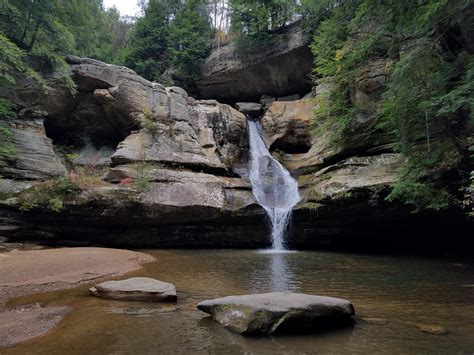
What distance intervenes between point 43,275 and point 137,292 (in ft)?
11.4

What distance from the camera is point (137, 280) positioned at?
6.81 meters

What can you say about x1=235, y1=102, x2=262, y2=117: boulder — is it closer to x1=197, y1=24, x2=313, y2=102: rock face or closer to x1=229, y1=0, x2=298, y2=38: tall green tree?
x1=197, y1=24, x2=313, y2=102: rock face

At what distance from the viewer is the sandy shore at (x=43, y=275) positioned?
4.80 meters

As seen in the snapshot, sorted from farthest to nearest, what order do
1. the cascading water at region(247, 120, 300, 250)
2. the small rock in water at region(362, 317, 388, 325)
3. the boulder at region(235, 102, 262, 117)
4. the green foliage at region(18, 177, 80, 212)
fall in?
1. the boulder at region(235, 102, 262, 117)
2. the cascading water at region(247, 120, 300, 250)
3. the green foliage at region(18, 177, 80, 212)
4. the small rock in water at region(362, 317, 388, 325)

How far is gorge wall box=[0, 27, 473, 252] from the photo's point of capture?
14.0m

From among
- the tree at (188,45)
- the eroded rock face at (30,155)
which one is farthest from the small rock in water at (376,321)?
the tree at (188,45)

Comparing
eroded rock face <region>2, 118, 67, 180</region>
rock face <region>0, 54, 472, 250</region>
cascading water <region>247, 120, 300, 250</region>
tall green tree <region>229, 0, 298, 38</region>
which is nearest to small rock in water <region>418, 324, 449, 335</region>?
rock face <region>0, 54, 472, 250</region>

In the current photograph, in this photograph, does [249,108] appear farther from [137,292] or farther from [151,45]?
[137,292]

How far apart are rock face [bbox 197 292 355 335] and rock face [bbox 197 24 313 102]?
21194mm

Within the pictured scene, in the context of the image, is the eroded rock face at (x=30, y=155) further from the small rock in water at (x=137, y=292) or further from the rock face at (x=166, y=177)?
the small rock in water at (x=137, y=292)

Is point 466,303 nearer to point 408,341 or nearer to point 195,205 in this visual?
point 408,341

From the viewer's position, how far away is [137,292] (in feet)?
20.4

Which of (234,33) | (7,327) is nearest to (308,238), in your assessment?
(7,327)

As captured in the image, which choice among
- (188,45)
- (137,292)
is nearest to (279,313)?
(137,292)
